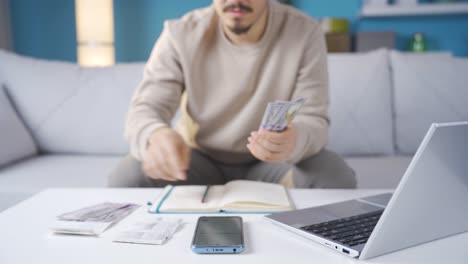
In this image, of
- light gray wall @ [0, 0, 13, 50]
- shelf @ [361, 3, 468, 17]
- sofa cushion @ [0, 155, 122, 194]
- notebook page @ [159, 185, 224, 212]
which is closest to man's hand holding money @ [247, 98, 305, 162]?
notebook page @ [159, 185, 224, 212]

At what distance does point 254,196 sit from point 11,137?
3.68ft

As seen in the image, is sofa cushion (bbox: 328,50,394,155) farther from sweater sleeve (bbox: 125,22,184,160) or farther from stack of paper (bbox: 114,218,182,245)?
stack of paper (bbox: 114,218,182,245)

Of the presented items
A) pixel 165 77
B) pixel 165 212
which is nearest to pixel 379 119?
pixel 165 77

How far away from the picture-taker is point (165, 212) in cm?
74

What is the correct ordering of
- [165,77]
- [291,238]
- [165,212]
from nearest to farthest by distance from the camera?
[291,238], [165,212], [165,77]

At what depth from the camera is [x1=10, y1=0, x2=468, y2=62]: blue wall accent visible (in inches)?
132

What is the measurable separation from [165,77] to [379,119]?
0.92 metres

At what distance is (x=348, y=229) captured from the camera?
614mm

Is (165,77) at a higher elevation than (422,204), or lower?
→ higher

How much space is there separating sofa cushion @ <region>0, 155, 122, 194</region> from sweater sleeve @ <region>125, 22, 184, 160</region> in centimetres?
34

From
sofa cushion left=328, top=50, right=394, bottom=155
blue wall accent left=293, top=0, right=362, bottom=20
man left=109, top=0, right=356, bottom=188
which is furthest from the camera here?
blue wall accent left=293, top=0, right=362, bottom=20

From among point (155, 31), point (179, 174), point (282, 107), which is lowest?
point (179, 174)

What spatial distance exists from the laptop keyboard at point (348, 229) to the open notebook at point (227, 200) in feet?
0.42

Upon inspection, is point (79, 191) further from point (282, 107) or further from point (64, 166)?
point (64, 166)
